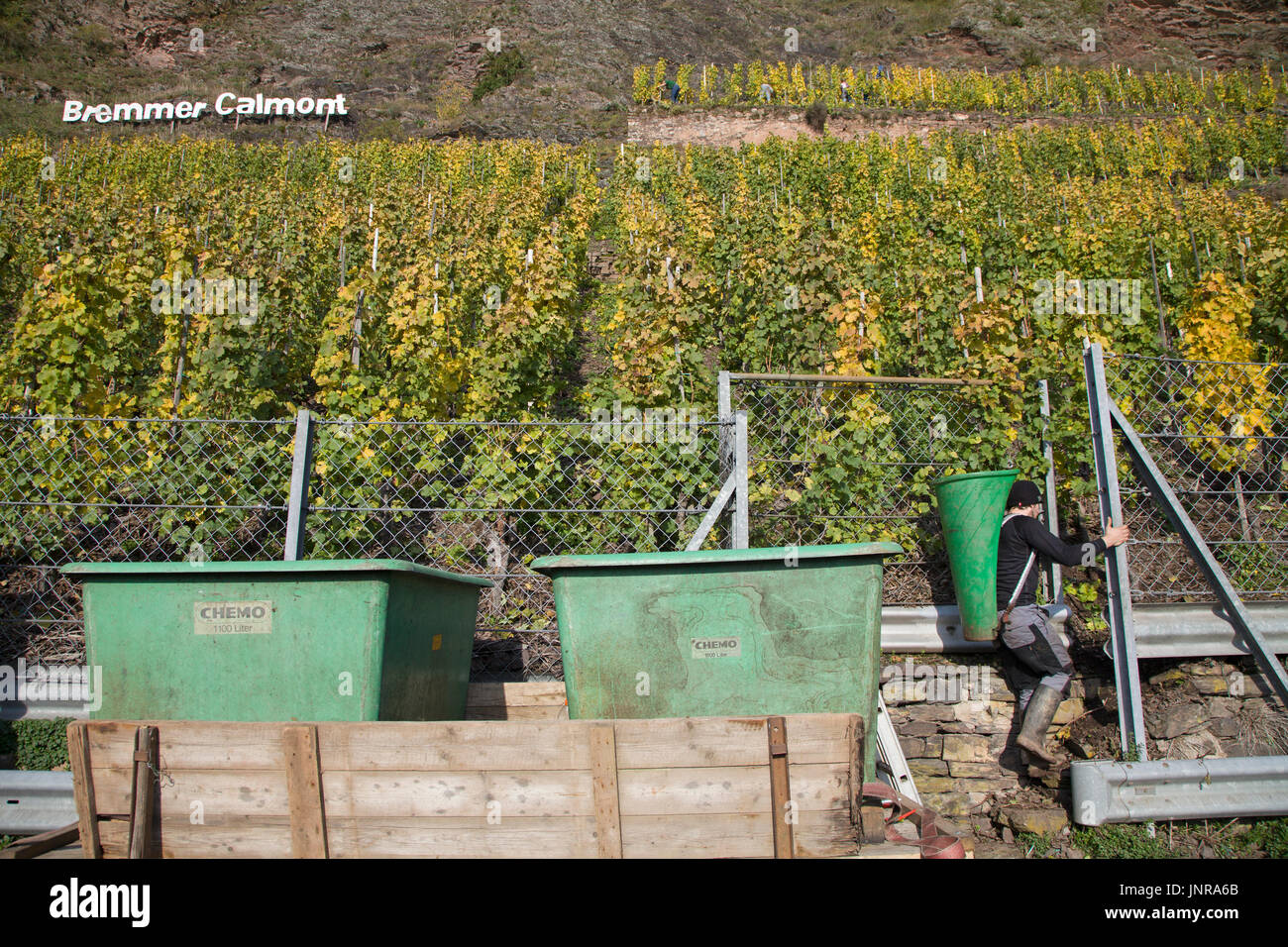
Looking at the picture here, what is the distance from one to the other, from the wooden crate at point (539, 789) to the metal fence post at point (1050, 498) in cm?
241

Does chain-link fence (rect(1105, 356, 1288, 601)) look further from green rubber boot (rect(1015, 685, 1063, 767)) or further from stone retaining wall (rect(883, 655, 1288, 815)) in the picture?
green rubber boot (rect(1015, 685, 1063, 767))

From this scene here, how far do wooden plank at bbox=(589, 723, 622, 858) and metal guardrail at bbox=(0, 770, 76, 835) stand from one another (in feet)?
7.68

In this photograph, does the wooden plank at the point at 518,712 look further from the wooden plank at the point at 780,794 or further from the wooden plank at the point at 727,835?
the wooden plank at the point at 780,794

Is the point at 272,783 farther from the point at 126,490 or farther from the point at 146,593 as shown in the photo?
the point at 126,490

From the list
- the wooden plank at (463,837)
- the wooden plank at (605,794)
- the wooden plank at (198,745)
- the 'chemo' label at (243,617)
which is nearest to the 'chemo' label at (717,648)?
the wooden plank at (605,794)

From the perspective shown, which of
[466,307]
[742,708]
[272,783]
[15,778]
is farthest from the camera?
[466,307]

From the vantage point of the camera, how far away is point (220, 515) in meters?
5.02

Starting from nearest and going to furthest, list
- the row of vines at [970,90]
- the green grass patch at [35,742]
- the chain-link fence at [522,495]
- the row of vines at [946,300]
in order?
the green grass patch at [35,742], the chain-link fence at [522,495], the row of vines at [946,300], the row of vines at [970,90]

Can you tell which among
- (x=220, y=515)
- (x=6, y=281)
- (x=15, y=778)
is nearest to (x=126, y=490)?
(x=220, y=515)

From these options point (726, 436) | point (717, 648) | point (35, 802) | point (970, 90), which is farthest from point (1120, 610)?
point (970, 90)

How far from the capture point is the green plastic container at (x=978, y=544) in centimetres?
412

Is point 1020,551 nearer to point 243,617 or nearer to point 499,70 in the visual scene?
point 243,617

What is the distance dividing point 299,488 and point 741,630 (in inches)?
85.3

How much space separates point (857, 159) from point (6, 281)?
61.3ft
